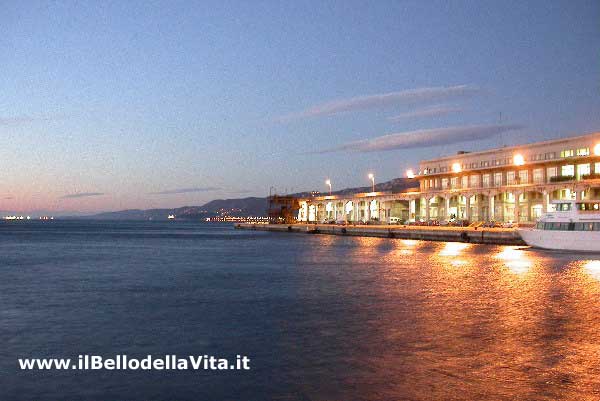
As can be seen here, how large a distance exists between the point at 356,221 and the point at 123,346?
139717 millimetres

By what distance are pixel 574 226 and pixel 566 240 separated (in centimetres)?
157

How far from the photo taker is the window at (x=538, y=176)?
331 feet

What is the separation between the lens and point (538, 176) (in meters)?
102

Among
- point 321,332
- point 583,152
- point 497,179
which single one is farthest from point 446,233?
point 321,332

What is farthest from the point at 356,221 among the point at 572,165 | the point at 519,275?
the point at 519,275

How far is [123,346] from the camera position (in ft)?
59.5

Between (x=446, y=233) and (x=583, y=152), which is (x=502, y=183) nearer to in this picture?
(x=583, y=152)

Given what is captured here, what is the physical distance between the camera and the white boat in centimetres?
5609

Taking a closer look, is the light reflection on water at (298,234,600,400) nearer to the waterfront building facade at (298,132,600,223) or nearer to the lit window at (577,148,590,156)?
the waterfront building facade at (298,132,600,223)

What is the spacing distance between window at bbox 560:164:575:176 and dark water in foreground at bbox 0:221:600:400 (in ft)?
190

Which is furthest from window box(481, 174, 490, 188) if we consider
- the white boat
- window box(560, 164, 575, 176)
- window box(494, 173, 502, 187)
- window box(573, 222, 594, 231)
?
window box(573, 222, 594, 231)

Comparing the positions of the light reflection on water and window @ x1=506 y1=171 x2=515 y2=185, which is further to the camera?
window @ x1=506 y1=171 x2=515 y2=185

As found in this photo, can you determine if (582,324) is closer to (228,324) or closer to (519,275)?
(228,324)

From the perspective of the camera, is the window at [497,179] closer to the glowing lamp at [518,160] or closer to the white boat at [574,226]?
the glowing lamp at [518,160]
